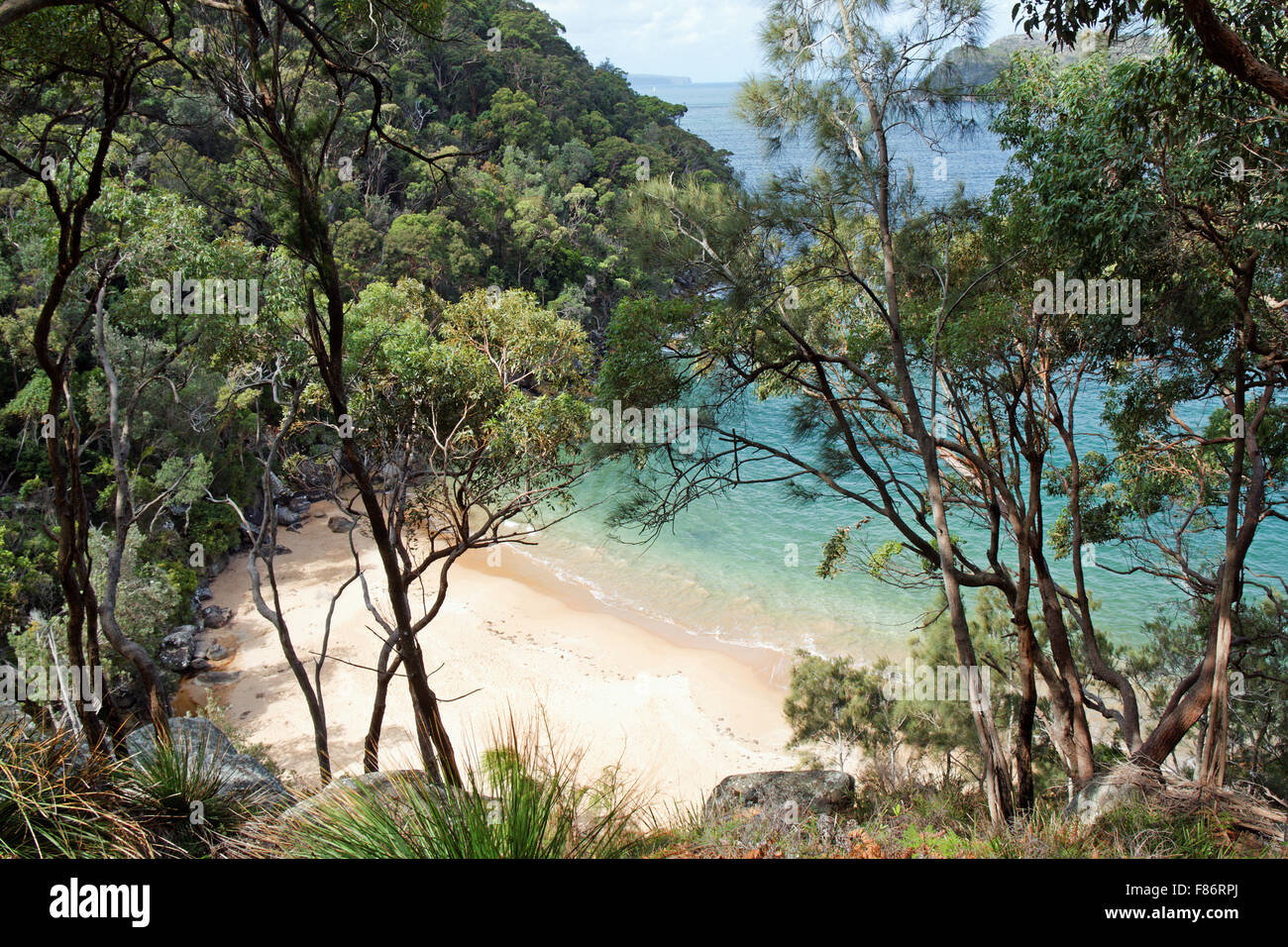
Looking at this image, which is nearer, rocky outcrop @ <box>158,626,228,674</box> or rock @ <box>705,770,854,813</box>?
rock @ <box>705,770,854,813</box>

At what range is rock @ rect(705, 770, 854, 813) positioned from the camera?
20.2ft

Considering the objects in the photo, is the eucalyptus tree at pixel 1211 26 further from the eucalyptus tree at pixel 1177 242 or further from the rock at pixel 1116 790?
the rock at pixel 1116 790

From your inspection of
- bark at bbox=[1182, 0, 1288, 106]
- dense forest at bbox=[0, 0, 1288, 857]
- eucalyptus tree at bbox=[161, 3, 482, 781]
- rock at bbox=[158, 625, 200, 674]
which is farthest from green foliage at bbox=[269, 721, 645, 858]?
rock at bbox=[158, 625, 200, 674]

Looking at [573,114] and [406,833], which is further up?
[573,114]

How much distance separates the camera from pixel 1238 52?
3227 millimetres

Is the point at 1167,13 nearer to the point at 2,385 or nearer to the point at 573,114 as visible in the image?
the point at 2,385

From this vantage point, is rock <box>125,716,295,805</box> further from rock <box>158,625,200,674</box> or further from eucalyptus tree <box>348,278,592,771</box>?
rock <box>158,625,200,674</box>

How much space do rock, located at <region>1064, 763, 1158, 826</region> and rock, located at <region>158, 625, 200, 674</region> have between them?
11790mm

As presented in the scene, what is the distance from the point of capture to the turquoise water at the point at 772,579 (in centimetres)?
1468

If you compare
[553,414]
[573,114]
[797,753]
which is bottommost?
[797,753]

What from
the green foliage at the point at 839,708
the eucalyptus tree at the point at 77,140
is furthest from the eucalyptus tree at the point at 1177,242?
the eucalyptus tree at the point at 77,140

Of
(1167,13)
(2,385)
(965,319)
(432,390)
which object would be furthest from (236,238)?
(2,385)
